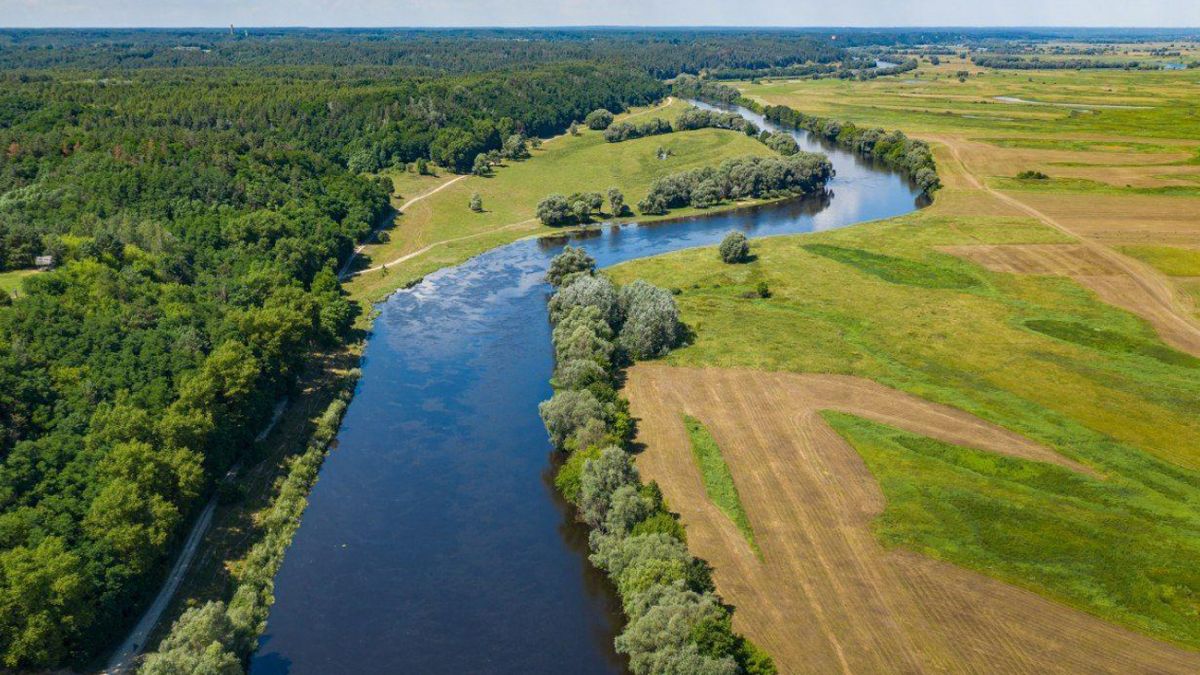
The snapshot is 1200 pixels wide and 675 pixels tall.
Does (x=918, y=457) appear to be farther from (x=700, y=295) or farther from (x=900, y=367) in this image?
(x=700, y=295)

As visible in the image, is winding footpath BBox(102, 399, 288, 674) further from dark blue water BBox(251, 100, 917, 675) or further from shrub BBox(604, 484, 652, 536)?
shrub BBox(604, 484, 652, 536)

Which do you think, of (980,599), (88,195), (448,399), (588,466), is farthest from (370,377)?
(980,599)

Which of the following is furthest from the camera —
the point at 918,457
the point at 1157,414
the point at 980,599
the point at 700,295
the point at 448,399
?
the point at 700,295

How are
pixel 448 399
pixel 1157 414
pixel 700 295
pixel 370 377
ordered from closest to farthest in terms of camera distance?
pixel 1157 414, pixel 448 399, pixel 370 377, pixel 700 295

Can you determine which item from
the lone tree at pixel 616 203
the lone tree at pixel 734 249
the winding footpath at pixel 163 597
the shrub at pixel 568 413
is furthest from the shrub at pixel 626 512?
the lone tree at pixel 616 203

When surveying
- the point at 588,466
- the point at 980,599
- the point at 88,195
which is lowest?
the point at 980,599

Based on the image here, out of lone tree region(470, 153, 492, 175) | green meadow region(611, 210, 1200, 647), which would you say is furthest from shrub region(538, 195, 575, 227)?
lone tree region(470, 153, 492, 175)
